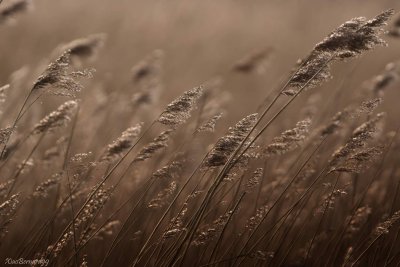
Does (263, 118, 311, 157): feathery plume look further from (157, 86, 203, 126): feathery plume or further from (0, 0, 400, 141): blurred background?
(0, 0, 400, 141): blurred background

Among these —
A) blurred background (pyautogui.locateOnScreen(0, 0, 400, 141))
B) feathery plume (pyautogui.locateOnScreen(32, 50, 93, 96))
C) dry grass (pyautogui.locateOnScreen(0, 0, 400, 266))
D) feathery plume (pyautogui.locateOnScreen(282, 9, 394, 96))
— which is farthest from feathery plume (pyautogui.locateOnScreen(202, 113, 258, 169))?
blurred background (pyautogui.locateOnScreen(0, 0, 400, 141))

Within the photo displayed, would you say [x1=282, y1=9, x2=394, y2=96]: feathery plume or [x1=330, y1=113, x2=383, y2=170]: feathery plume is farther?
[x1=330, y1=113, x2=383, y2=170]: feathery plume

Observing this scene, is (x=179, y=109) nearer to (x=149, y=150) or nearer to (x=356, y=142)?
(x=149, y=150)

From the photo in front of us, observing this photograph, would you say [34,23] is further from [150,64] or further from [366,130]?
[366,130]

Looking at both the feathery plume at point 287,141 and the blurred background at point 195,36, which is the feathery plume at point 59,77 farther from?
the blurred background at point 195,36

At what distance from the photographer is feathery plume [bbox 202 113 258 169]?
7.50ft

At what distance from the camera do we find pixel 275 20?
44.2ft

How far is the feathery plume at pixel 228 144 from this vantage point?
2285mm

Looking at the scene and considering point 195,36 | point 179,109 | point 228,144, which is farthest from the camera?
point 195,36

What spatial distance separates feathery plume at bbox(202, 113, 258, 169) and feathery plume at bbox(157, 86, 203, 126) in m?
0.23

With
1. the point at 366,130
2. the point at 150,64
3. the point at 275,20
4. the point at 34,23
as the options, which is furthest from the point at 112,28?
the point at 366,130

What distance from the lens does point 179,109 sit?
244cm

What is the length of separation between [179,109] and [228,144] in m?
0.29

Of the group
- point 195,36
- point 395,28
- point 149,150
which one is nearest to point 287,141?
point 149,150
